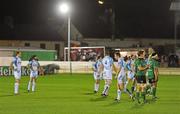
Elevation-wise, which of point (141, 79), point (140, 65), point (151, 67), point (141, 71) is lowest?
point (141, 79)

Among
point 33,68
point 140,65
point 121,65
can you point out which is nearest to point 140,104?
point 140,65

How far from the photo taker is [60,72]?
61250 millimetres

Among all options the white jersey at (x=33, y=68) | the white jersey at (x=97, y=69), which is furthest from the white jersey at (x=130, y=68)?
the white jersey at (x=33, y=68)

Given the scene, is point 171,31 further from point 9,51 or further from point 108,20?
point 9,51

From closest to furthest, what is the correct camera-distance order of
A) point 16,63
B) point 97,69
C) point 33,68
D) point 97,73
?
point 16,63
point 33,68
point 97,73
point 97,69

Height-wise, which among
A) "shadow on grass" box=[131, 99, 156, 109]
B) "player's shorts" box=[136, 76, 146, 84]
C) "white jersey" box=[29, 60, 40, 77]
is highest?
"white jersey" box=[29, 60, 40, 77]

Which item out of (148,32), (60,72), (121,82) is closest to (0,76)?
(60,72)

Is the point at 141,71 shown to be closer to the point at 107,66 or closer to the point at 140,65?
the point at 140,65

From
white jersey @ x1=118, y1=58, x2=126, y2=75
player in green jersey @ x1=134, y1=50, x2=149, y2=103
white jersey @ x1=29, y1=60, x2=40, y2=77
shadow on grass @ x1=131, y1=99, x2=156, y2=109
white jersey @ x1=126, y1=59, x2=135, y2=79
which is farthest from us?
white jersey @ x1=29, y1=60, x2=40, y2=77

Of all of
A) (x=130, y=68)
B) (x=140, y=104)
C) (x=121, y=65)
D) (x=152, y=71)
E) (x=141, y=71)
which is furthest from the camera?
(x=130, y=68)

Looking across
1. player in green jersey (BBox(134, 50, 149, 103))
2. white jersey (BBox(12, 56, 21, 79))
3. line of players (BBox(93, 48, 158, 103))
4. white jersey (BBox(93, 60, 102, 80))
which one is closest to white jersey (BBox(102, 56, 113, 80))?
line of players (BBox(93, 48, 158, 103))

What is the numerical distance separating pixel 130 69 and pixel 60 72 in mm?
33902

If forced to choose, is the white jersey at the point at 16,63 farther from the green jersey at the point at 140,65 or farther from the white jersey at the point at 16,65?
the green jersey at the point at 140,65

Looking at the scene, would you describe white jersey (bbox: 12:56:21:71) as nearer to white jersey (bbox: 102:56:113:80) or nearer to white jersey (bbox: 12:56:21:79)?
white jersey (bbox: 12:56:21:79)
